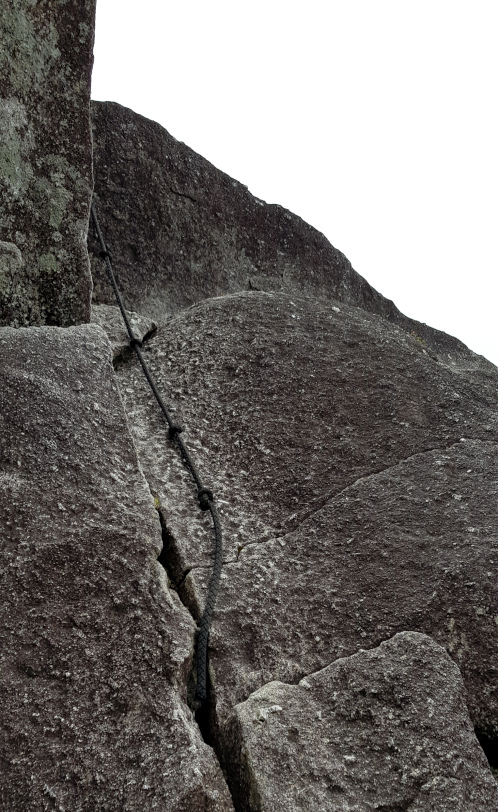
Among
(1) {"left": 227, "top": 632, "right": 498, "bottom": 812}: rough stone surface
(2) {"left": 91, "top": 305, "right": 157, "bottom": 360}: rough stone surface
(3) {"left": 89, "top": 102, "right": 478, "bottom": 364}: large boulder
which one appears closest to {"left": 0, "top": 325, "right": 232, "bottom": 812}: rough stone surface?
(1) {"left": 227, "top": 632, "right": 498, "bottom": 812}: rough stone surface

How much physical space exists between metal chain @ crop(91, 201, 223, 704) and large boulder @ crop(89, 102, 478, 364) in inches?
16.5

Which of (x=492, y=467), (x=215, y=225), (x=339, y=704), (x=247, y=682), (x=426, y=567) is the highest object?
(x=215, y=225)

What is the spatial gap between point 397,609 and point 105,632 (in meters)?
1.24

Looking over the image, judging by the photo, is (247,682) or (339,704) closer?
(339,704)

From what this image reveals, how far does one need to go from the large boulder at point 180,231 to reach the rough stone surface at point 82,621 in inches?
80.7

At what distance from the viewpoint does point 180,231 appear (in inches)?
237

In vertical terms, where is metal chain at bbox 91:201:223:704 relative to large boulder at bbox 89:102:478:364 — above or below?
below

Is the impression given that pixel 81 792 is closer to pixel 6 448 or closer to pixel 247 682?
pixel 247 682

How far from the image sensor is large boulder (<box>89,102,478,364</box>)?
568 cm

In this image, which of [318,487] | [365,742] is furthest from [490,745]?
[318,487]

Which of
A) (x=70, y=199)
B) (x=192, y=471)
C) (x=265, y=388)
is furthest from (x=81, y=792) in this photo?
(x=70, y=199)

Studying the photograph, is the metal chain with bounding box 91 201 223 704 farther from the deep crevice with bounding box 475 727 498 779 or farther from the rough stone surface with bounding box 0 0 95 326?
the deep crevice with bounding box 475 727 498 779

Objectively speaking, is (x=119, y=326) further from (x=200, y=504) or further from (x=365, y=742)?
(x=365, y=742)

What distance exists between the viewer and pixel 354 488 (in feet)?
12.4
